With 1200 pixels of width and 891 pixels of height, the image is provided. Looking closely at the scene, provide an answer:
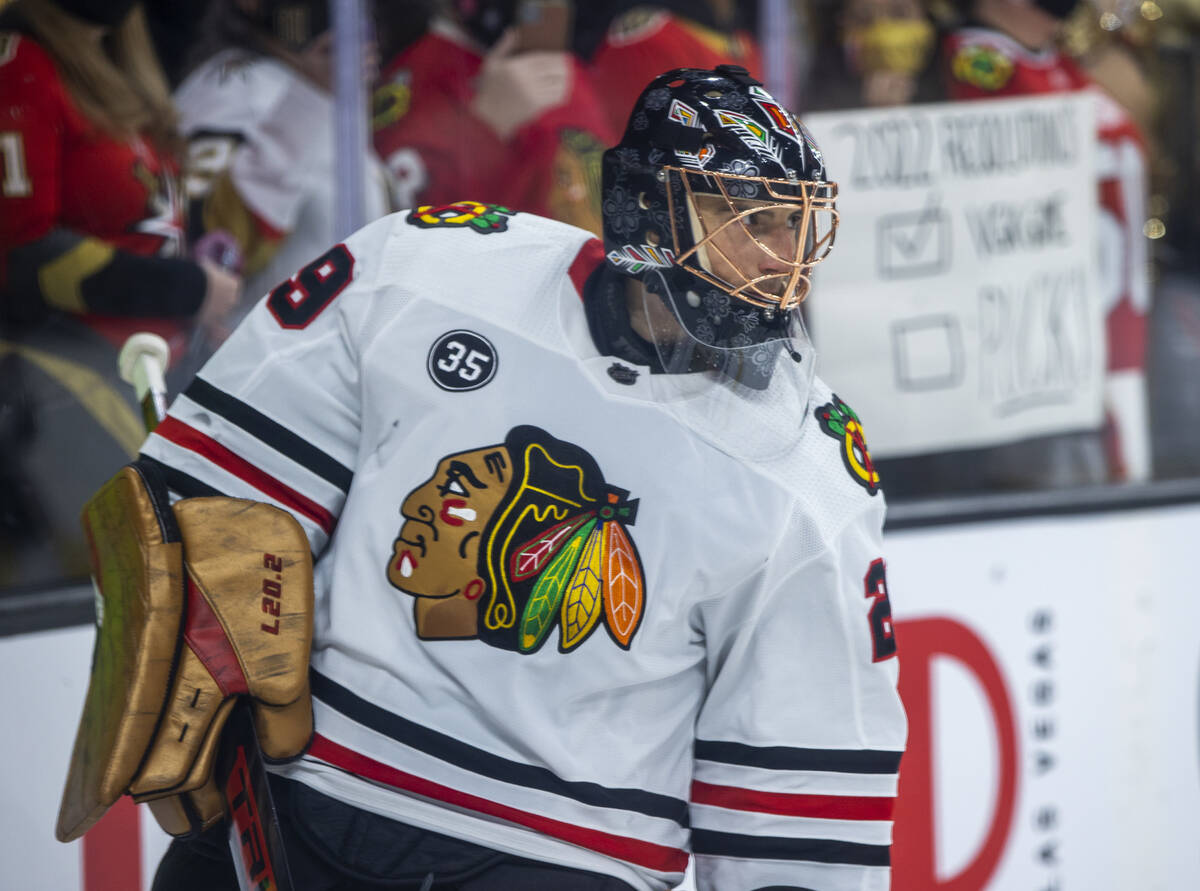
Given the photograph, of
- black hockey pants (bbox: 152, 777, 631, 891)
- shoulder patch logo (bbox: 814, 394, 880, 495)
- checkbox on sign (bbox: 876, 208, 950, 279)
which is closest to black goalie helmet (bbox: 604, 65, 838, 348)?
shoulder patch logo (bbox: 814, 394, 880, 495)

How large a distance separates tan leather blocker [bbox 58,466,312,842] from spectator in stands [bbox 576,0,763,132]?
1599 millimetres

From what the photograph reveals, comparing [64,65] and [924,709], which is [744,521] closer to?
[64,65]

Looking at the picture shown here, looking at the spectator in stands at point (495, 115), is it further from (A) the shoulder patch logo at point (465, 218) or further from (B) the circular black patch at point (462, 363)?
(B) the circular black patch at point (462, 363)

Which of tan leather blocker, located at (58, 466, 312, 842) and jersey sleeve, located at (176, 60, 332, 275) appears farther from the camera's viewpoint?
jersey sleeve, located at (176, 60, 332, 275)

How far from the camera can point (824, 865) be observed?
4.52ft

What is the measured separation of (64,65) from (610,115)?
3.49ft

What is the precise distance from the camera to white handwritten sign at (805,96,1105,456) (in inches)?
123

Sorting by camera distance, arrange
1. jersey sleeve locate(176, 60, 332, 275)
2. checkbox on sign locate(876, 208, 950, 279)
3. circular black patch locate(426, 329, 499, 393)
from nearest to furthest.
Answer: circular black patch locate(426, 329, 499, 393) < jersey sleeve locate(176, 60, 332, 275) < checkbox on sign locate(876, 208, 950, 279)

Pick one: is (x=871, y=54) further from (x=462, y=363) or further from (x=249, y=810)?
(x=249, y=810)

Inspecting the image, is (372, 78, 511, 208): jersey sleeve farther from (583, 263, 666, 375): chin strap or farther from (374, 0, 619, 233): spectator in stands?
(583, 263, 666, 375): chin strap

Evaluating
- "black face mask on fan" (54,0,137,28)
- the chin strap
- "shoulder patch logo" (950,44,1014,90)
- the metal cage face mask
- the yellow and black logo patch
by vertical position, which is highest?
"black face mask on fan" (54,0,137,28)

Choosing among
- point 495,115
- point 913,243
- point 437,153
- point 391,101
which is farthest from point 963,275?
point 391,101

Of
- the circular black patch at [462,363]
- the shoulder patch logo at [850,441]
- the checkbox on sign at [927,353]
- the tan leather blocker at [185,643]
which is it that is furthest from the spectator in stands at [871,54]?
the tan leather blocker at [185,643]

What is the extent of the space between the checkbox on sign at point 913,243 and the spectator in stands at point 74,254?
5.27ft
